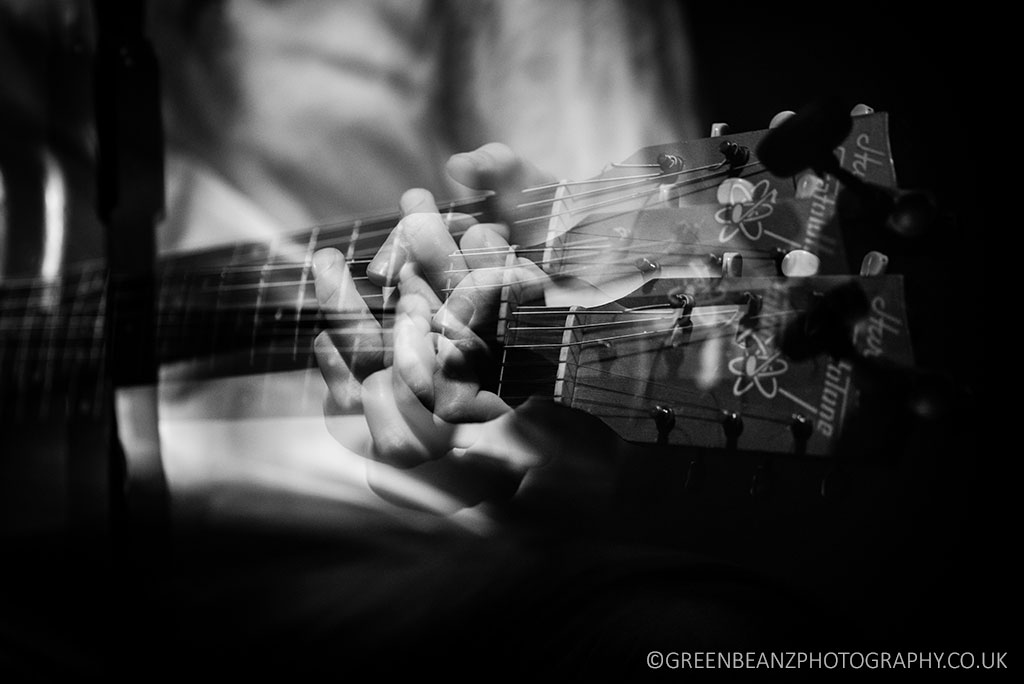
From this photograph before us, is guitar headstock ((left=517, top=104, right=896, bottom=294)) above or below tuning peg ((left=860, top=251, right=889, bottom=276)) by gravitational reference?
above

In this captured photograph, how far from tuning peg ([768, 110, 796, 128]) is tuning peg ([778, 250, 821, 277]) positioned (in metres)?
0.09

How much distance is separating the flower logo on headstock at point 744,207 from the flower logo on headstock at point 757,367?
69 mm

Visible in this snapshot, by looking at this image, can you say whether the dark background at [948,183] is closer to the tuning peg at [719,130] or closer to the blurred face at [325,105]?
the tuning peg at [719,130]

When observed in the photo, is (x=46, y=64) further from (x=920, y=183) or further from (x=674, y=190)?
(x=920, y=183)

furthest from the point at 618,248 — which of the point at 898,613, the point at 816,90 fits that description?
the point at 898,613

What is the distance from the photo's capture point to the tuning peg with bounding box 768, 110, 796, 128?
0.43 meters

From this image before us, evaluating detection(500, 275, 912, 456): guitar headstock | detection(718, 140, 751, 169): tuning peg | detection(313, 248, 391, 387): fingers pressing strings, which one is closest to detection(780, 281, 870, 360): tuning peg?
detection(500, 275, 912, 456): guitar headstock

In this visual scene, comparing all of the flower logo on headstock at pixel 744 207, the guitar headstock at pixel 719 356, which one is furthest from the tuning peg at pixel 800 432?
the flower logo on headstock at pixel 744 207

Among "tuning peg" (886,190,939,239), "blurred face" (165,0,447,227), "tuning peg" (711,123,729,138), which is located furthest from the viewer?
"blurred face" (165,0,447,227)

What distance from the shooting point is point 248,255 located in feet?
2.34

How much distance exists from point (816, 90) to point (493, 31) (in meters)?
0.32

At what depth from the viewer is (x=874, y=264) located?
0.39 meters

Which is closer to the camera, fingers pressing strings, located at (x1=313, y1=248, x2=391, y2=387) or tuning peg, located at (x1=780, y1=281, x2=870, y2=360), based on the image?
tuning peg, located at (x1=780, y1=281, x2=870, y2=360)

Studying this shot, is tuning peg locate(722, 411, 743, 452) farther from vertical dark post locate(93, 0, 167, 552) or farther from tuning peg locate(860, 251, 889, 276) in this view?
vertical dark post locate(93, 0, 167, 552)
